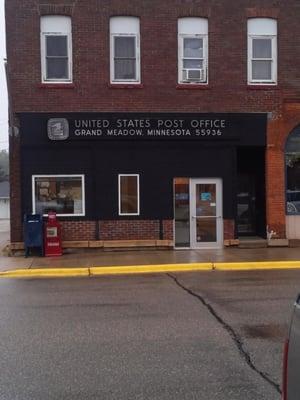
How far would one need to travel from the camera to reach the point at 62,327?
805 cm

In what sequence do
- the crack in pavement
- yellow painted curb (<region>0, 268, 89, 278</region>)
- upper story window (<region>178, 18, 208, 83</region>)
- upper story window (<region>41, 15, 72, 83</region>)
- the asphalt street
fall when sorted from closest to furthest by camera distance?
1. the asphalt street
2. the crack in pavement
3. yellow painted curb (<region>0, 268, 89, 278</region>)
4. upper story window (<region>41, 15, 72, 83</region>)
5. upper story window (<region>178, 18, 208, 83</region>)

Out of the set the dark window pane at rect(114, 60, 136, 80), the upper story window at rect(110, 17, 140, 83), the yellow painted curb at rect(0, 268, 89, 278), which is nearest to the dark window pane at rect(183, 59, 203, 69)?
the upper story window at rect(110, 17, 140, 83)

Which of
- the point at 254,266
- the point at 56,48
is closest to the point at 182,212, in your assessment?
the point at 254,266

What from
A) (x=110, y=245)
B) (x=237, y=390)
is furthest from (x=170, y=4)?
(x=237, y=390)

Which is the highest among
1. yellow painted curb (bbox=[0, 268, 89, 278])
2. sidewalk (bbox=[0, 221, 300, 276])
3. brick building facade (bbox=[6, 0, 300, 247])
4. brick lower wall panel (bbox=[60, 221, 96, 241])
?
brick building facade (bbox=[6, 0, 300, 247])

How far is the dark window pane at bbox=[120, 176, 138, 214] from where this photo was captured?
18109mm

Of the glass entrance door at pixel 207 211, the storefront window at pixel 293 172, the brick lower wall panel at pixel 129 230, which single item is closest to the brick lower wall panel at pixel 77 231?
the brick lower wall panel at pixel 129 230

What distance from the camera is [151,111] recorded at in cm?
1797

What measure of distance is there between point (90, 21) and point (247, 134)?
18.9 ft

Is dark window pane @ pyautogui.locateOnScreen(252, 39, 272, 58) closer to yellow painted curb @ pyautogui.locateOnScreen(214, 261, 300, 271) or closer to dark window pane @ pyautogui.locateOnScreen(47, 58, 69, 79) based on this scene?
dark window pane @ pyautogui.locateOnScreen(47, 58, 69, 79)

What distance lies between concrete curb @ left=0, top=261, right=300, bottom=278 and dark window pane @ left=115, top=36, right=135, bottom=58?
7033 millimetres

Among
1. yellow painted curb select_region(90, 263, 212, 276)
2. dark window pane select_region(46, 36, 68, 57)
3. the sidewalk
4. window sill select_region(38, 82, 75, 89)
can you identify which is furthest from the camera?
dark window pane select_region(46, 36, 68, 57)

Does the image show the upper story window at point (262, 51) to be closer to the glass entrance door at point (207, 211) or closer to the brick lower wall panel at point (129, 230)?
the glass entrance door at point (207, 211)

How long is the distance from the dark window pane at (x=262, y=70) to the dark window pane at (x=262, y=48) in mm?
216
